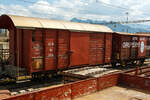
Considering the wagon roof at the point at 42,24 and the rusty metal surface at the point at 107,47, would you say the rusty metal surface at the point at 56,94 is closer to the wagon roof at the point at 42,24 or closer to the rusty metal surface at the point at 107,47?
the wagon roof at the point at 42,24

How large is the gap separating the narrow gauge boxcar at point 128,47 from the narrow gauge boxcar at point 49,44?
3.64 meters

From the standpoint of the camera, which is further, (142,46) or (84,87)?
(142,46)

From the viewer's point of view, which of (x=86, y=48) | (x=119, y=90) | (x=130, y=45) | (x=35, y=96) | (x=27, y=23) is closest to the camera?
(x=35, y=96)

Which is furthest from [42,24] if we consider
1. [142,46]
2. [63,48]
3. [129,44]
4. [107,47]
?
[142,46]

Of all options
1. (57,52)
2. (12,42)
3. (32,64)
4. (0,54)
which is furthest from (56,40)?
(0,54)

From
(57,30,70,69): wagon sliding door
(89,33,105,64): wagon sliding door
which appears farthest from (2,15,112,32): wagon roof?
(89,33,105,64): wagon sliding door

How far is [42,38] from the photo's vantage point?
10719 millimetres

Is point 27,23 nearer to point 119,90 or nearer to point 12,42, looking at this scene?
point 12,42

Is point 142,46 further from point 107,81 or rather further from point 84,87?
point 84,87

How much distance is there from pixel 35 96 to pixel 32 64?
462 cm

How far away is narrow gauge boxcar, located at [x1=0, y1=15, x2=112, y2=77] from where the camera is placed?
33.7 ft

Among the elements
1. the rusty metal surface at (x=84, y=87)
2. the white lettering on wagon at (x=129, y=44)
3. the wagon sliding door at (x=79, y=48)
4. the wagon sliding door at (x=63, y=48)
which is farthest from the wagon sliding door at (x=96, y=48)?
the rusty metal surface at (x=84, y=87)

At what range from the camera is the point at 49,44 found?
1102 cm

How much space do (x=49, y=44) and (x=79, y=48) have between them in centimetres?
267
